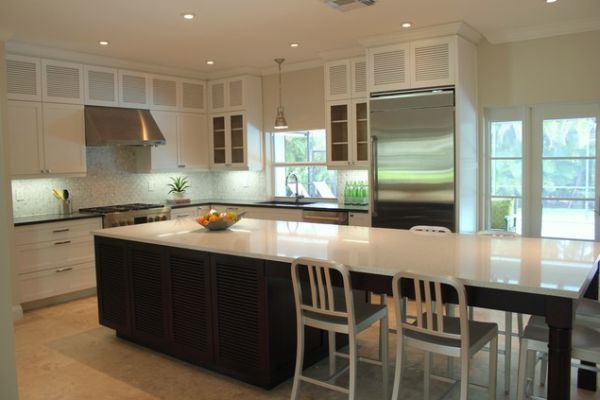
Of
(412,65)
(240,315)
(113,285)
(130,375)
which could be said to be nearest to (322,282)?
(240,315)

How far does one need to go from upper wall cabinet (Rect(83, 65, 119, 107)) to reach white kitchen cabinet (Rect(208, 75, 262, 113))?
58.5 inches

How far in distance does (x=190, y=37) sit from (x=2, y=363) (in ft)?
15.7

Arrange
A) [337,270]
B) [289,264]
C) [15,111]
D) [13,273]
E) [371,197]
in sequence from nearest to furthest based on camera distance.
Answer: [337,270] → [289,264] → [13,273] → [15,111] → [371,197]

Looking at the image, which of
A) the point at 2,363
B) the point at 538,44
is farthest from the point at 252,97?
the point at 2,363

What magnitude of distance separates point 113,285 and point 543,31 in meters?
4.65

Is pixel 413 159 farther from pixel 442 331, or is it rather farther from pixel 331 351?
pixel 442 331

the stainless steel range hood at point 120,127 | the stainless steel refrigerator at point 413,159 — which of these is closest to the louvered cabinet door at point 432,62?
Result: the stainless steel refrigerator at point 413,159

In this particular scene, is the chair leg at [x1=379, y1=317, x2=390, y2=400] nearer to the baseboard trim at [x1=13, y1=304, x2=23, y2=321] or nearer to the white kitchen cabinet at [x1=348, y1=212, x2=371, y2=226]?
the white kitchen cabinet at [x1=348, y1=212, x2=371, y2=226]

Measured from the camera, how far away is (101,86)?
603cm

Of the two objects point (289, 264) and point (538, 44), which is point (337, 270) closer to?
point (289, 264)

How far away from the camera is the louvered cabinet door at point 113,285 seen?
413 centimetres

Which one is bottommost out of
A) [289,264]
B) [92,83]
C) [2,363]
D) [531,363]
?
[531,363]

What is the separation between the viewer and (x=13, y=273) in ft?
16.0

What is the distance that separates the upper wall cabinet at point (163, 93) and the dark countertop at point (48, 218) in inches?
67.9
